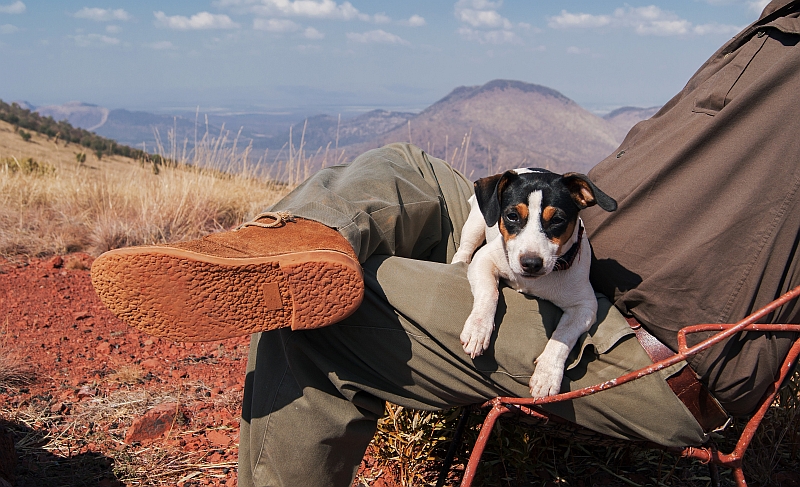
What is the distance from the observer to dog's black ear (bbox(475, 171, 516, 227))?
2.12 m

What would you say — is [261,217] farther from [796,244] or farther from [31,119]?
[31,119]

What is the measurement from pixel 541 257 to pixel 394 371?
606 mm

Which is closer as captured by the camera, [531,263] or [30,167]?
[531,263]

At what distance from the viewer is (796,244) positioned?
79.3 inches

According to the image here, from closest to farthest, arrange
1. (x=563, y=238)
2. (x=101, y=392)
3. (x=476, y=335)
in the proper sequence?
(x=476, y=335)
(x=563, y=238)
(x=101, y=392)

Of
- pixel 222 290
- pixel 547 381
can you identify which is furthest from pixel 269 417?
pixel 547 381

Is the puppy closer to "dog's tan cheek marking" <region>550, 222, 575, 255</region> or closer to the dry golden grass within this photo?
"dog's tan cheek marking" <region>550, 222, 575, 255</region>

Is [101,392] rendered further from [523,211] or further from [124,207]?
[124,207]

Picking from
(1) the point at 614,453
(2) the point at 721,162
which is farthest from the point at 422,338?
(1) the point at 614,453

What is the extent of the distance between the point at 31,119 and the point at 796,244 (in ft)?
79.5

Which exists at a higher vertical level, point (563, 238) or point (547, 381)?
point (563, 238)

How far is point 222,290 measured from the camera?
1.75 meters

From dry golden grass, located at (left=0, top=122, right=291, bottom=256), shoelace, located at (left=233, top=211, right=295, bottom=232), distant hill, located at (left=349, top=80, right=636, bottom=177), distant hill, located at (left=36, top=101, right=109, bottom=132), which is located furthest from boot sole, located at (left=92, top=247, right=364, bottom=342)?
distant hill, located at (left=36, top=101, right=109, bottom=132)

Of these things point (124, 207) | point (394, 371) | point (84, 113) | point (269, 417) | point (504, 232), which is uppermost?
point (504, 232)
